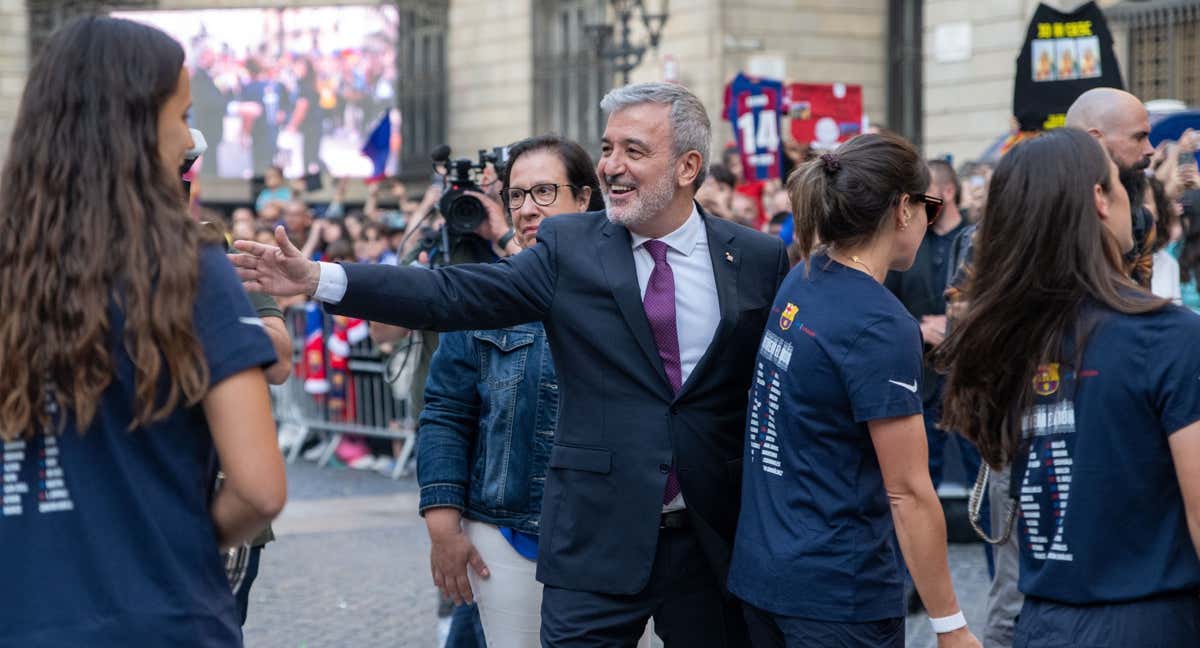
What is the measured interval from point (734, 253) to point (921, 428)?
0.75 m

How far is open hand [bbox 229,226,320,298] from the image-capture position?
3.25 m

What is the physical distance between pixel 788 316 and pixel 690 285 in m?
0.40

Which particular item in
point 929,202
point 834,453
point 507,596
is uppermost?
point 929,202

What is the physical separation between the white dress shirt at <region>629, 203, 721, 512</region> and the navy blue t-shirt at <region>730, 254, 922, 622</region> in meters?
0.32

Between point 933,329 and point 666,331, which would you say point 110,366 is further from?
point 933,329

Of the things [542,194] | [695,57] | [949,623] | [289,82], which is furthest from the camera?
[289,82]

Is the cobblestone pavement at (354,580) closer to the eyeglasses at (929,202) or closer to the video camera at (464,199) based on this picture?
the video camera at (464,199)

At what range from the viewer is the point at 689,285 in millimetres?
3758

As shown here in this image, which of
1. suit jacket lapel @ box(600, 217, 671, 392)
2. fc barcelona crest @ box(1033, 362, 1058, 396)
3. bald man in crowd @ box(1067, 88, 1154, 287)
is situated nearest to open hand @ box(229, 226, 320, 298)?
suit jacket lapel @ box(600, 217, 671, 392)

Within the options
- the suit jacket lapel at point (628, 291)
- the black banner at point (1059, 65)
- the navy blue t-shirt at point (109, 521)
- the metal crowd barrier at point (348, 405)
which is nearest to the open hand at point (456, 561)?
the suit jacket lapel at point (628, 291)

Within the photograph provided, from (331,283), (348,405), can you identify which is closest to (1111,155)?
(331,283)

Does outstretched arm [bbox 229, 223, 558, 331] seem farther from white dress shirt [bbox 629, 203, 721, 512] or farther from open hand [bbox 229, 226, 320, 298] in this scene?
white dress shirt [bbox 629, 203, 721, 512]

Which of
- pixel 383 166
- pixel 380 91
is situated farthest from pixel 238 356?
pixel 380 91

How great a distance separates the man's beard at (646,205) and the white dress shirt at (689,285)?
74 millimetres
